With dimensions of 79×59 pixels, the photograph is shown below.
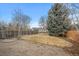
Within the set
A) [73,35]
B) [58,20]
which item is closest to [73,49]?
[73,35]

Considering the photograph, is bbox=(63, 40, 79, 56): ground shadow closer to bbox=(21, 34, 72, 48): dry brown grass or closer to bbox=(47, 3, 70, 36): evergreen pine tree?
bbox=(21, 34, 72, 48): dry brown grass

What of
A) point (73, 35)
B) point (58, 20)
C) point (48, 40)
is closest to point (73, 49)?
point (73, 35)

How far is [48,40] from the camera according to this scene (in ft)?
5.41

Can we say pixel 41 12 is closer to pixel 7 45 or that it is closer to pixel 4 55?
pixel 7 45

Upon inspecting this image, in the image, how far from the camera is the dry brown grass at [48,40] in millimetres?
1625

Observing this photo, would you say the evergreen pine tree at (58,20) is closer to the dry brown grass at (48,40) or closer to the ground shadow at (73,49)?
the dry brown grass at (48,40)

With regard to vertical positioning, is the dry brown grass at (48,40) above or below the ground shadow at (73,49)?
above

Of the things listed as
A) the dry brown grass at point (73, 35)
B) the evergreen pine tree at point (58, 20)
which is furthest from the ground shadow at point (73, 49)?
the evergreen pine tree at point (58, 20)

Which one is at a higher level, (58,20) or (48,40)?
(58,20)

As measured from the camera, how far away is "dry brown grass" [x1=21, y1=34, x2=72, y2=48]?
1.62 m

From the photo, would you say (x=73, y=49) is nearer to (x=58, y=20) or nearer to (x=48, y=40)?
(x=48, y=40)

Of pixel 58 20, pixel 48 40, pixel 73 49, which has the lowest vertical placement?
pixel 73 49

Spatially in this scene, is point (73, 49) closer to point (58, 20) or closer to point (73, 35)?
point (73, 35)

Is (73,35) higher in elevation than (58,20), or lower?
lower
